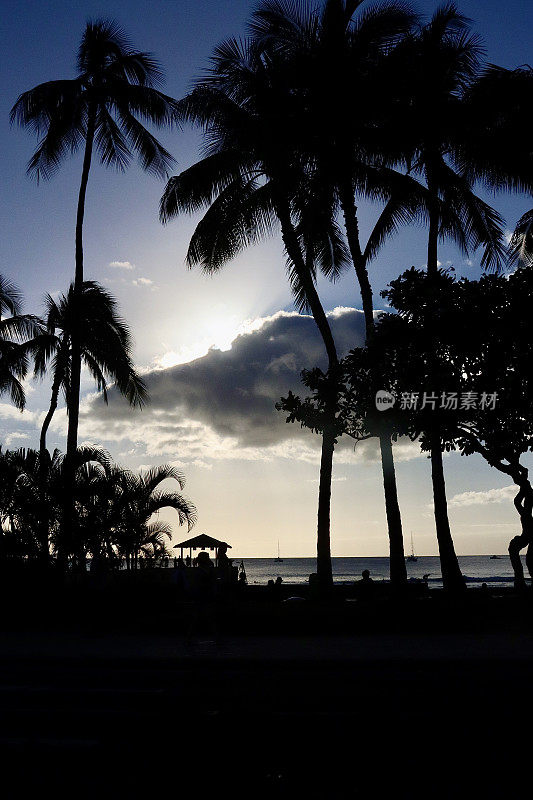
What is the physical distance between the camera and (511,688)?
9.85 metres

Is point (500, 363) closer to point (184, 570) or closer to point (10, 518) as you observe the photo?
point (184, 570)

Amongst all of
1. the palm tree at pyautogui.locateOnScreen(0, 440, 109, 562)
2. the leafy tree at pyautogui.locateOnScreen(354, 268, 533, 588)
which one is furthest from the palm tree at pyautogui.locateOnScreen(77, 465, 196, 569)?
the leafy tree at pyautogui.locateOnScreen(354, 268, 533, 588)

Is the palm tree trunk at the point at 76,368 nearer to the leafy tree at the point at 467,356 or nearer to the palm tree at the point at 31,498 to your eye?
the palm tree at the point at 31,498

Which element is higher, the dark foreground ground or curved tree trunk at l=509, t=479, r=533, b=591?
curved tree trunk at l=509, t=479, r=533, b=591

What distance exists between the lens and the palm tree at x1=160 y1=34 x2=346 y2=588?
2419cm

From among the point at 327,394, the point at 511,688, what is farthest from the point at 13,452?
the point at 511,688

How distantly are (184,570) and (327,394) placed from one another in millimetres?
7556

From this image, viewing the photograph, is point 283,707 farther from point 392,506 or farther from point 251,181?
point 251,181

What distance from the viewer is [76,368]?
24531mm

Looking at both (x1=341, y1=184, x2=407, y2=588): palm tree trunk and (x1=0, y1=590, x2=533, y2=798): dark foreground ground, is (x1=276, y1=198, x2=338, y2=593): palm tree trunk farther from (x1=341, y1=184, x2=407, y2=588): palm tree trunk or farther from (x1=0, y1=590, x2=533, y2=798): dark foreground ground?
(x1=0, y1=590, x2=533, y2=798): dark foreground ground

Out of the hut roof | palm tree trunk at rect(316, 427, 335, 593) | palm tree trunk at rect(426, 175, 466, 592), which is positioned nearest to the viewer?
palm tree trunk at rect(426, 175, 466, 592)

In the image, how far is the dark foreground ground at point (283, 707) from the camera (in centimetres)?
579

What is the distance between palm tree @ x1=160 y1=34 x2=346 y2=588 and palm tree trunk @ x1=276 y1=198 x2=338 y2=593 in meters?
0.03

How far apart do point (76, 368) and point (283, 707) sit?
57.3 feet
